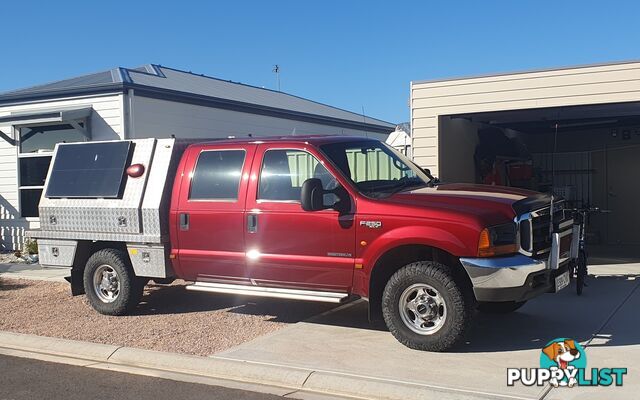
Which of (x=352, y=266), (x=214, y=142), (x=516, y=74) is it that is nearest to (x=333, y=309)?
(x=352, y=266)

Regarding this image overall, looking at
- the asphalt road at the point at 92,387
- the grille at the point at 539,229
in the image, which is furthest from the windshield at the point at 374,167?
the asphalt road at the point at 92,387

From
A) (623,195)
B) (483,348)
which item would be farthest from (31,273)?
(623,195)

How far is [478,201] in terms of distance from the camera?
612 centimetres

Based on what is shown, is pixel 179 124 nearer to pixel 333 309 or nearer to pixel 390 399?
pixel 333 309

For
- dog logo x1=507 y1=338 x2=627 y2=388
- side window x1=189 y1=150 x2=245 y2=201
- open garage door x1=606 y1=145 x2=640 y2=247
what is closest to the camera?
dog logo x1=507 y1=338 x2=627 y2=388

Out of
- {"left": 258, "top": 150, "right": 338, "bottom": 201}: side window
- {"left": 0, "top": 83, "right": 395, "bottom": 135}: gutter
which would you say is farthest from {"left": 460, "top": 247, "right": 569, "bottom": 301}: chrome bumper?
{"left": 0, "top": 83, "right": 395, "bottom": 135}: gutter

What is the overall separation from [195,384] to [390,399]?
1788 millimetres

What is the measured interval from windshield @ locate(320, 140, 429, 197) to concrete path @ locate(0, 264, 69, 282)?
6.33m

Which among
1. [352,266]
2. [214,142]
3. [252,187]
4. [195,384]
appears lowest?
[195,384]

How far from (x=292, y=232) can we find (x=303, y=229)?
15 cm

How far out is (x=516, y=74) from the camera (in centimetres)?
1011

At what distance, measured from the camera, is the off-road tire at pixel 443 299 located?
5.93 m

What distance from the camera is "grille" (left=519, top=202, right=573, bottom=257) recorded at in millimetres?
5977

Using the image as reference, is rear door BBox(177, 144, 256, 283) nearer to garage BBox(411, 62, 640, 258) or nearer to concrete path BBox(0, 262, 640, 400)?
concrete path BBox(0, 262, 640, 400)
